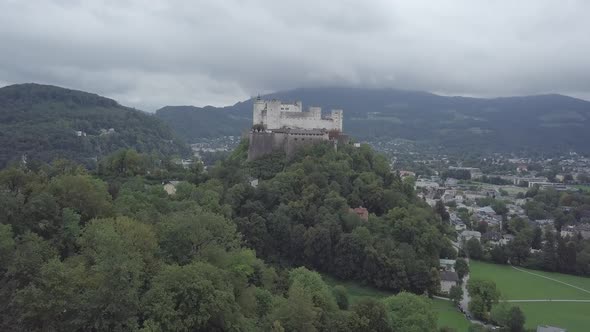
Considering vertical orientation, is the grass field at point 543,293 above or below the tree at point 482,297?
below

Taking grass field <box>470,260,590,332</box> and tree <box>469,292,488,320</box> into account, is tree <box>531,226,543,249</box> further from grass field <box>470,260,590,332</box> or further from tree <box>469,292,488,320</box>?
tree <box>469,292,488,320</box>

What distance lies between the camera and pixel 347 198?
5606 cm

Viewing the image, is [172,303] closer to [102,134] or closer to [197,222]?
[197,222]

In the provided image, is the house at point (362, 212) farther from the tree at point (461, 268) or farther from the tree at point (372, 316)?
the tree at point (372, 316)

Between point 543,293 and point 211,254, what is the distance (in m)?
36.2

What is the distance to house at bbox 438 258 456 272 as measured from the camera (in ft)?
170

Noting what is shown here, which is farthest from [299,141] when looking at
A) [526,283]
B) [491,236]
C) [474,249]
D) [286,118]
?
[491,236]

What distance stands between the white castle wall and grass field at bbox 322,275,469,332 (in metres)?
22.2

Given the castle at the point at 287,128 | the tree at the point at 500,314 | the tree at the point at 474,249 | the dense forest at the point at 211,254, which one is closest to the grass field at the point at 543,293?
the tree at the point at 474,249

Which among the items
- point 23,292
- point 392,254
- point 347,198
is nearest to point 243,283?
point 23,292

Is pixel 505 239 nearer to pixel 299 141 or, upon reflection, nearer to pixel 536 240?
pixel 536 240

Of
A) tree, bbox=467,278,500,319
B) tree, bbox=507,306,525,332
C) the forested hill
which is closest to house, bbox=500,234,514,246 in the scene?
tree, bbox=467,278,500,319

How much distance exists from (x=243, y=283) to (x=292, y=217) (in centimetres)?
2462

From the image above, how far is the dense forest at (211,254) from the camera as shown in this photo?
19547 millimetres
